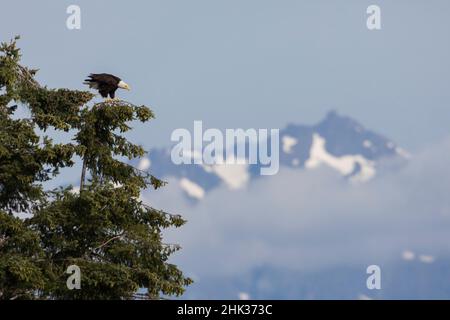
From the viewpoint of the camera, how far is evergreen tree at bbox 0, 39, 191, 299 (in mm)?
32500

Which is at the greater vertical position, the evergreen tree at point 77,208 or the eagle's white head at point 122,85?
the eagle's white head at point 122,85

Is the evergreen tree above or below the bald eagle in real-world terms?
below

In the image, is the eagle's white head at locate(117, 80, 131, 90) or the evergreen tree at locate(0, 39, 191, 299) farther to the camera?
the eagle's white head at locate(117, 80, 131, 90)

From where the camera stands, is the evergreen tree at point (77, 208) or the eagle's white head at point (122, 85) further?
the eagle's white head at point (122, 85)

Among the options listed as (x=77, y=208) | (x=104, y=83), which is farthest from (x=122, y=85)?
(x=77, y=208)

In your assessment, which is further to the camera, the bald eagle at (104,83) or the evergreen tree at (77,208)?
the bald eagle at (104,83)

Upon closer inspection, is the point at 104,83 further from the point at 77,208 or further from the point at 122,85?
the point at 77,208

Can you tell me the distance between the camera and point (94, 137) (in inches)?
1352

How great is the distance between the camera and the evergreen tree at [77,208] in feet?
107

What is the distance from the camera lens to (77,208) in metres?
33.2

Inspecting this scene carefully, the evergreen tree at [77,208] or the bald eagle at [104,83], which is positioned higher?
the bald eagle at [104,83]
